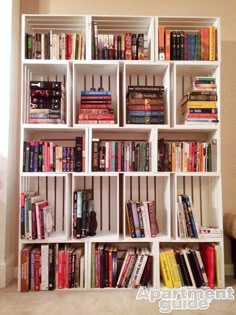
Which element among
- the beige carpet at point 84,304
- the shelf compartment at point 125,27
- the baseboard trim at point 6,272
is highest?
the shelf compartment at point 125,27

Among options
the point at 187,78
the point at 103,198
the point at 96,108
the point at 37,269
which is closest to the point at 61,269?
the point at 37,269

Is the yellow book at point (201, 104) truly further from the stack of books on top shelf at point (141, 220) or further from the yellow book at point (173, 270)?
the yellow book at point (173, 270)

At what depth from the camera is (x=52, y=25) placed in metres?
2.37

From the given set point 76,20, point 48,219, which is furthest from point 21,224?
point 76,20

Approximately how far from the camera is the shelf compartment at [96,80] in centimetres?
218

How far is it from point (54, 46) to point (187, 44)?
1004mm

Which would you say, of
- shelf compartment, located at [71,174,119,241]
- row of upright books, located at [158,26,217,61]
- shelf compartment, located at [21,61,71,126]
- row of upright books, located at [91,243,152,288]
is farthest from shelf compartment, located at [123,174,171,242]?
row of upright books, located at [158,26,217,61]

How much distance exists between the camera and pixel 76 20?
2.28 metres

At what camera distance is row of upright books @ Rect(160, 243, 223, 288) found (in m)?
2.10

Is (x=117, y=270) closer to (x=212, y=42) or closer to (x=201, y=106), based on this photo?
(x=201, y=106)

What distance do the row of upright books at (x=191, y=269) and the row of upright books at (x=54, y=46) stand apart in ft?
5.31

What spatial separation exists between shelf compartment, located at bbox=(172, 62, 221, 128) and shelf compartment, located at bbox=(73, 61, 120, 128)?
1.52 ft

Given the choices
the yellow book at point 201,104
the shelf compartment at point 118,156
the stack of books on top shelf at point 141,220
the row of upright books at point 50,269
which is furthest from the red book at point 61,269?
the yellow book at point 201,104

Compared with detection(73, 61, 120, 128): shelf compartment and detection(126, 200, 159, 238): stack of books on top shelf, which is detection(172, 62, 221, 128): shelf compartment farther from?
Result: detection(126, 200, 159, 238): stack of books on top shelf
